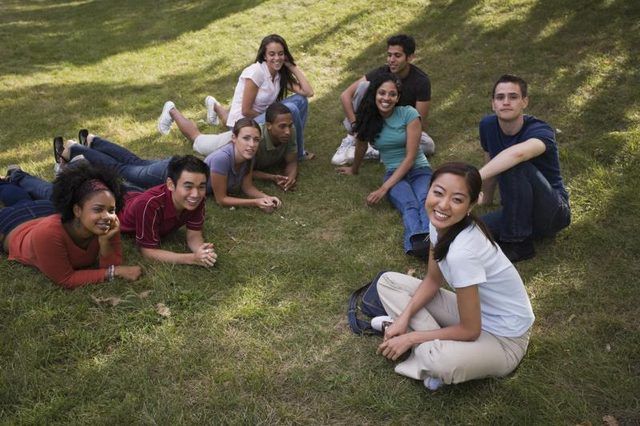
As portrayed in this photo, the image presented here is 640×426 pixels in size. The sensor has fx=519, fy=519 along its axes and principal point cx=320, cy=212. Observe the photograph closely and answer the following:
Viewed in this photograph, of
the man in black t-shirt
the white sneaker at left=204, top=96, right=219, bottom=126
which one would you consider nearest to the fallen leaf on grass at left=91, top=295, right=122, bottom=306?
the man in black t-shirt

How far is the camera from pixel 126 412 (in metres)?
2.79

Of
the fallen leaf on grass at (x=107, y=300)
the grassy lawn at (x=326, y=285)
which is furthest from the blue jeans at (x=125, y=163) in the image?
the fallen leaf on grass at (x=107, y=300)

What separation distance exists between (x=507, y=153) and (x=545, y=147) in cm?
31

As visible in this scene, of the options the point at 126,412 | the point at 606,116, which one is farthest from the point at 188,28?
the point at 126,412

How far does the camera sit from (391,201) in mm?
4926

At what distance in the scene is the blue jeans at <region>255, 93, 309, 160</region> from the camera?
5.54m

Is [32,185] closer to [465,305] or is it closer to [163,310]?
[163,310]

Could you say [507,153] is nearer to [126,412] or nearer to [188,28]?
[126,412]

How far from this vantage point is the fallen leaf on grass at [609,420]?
269cm

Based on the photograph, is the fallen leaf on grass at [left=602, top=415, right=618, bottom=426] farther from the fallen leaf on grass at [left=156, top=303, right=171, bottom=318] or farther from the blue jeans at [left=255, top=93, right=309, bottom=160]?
the blue jeans at [left=255, top=93, right=309, bottom=160]

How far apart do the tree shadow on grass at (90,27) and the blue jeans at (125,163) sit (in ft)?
18.6

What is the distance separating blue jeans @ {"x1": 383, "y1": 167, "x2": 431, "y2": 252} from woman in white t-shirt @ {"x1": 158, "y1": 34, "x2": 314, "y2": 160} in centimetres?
141

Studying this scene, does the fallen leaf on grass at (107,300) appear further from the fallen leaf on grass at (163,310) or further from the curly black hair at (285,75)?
the curly black hair at (285,75)

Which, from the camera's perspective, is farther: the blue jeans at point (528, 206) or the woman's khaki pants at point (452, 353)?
the blue jeans at point (528, 206)
